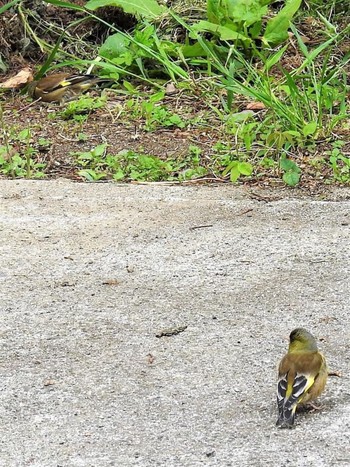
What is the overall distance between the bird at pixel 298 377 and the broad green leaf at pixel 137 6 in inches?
171

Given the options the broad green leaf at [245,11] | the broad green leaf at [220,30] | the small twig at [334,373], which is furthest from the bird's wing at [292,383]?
the broad green leaf at [245,11]

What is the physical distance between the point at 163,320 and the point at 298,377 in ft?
3.07

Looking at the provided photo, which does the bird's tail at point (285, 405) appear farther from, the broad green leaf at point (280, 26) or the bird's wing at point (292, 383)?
the broad green leaf at point (280, 26)

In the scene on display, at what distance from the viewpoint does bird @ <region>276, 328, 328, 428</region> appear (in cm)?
302

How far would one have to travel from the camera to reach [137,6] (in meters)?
7.18

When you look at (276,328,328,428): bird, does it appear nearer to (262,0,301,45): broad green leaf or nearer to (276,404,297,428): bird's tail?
(276,404,297,428): bird's tail

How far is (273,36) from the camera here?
710 centimetres

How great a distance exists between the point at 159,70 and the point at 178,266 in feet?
9.86

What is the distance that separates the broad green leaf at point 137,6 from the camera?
6.99 m

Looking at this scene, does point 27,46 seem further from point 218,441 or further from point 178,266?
point 218,441

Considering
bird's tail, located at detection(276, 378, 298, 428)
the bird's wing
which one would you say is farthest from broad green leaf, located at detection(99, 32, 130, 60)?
bird's tail, located at detection(276, 378, 298, 428)

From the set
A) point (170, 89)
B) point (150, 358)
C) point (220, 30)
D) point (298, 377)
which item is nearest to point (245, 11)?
point (220, 30)

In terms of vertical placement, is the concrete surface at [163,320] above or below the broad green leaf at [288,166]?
above

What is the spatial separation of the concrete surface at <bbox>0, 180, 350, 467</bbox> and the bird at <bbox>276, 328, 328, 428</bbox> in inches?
3.4
